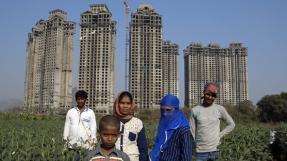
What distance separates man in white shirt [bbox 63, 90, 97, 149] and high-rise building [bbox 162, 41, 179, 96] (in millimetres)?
64286

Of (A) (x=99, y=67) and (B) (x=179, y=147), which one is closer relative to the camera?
(B) (x=179, y=147)

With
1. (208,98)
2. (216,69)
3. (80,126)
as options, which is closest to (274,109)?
(216,69)

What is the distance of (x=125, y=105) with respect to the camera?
2.94 m

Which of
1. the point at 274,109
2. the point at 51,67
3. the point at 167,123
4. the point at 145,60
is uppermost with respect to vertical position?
Answer: the point at 145,60

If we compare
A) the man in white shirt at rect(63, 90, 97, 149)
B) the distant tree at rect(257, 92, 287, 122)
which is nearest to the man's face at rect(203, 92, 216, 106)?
the man in white shirt at rect(63, 90, 97, 149)

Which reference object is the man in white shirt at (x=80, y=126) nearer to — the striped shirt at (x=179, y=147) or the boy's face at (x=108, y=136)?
the striped shirt at (x=179, y=147)

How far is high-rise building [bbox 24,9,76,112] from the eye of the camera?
63188mm

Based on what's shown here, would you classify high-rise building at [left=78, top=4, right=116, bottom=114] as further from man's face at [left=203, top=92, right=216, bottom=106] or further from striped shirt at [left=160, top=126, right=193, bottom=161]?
striped shirt at [left=160, top=126, right=193, bottom=161]

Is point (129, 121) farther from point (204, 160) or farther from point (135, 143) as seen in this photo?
point (204, 160)

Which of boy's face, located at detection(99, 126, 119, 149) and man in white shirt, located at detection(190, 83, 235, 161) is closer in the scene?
boy's face, located at detection(99, 126, 119, 149)

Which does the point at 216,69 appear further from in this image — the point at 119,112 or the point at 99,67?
the point at 119,112

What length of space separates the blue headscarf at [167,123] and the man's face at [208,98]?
111 cm

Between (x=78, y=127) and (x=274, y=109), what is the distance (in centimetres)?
4444

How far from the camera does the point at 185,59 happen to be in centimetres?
7731
